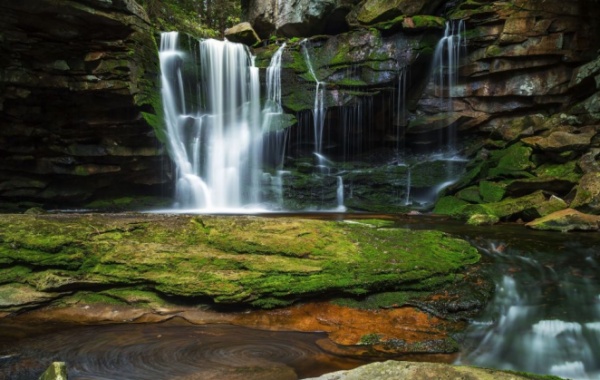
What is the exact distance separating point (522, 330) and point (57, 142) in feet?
40.1

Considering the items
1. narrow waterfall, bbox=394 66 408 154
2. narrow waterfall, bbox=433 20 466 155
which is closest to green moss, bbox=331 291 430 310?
narrow waterfall, bbox=394 66 408 154

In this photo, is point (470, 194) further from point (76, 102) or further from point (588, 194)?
point (76, 102)

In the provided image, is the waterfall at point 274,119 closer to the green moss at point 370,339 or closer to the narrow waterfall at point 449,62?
the narrow waterfall at point 449,62

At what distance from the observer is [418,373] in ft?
8.14

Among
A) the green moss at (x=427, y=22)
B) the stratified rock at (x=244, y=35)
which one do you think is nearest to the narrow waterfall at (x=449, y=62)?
the green moss at (x=427, y=22)

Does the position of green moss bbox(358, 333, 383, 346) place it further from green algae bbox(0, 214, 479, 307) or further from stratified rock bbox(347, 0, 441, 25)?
stratified rock bbox(347, 0, 441, 25)

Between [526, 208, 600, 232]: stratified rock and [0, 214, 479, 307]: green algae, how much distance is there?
156 inches

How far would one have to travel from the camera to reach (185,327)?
3.74m

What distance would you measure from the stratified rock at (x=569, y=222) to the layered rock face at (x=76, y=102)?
10448mm

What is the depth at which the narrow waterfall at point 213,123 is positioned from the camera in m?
13.3

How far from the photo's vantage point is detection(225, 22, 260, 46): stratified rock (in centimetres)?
1719

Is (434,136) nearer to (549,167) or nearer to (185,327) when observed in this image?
(549,167)

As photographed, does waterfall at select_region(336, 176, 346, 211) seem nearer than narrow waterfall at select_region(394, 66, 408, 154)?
Yes

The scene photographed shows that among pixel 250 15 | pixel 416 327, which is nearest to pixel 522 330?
pixel 416 327
